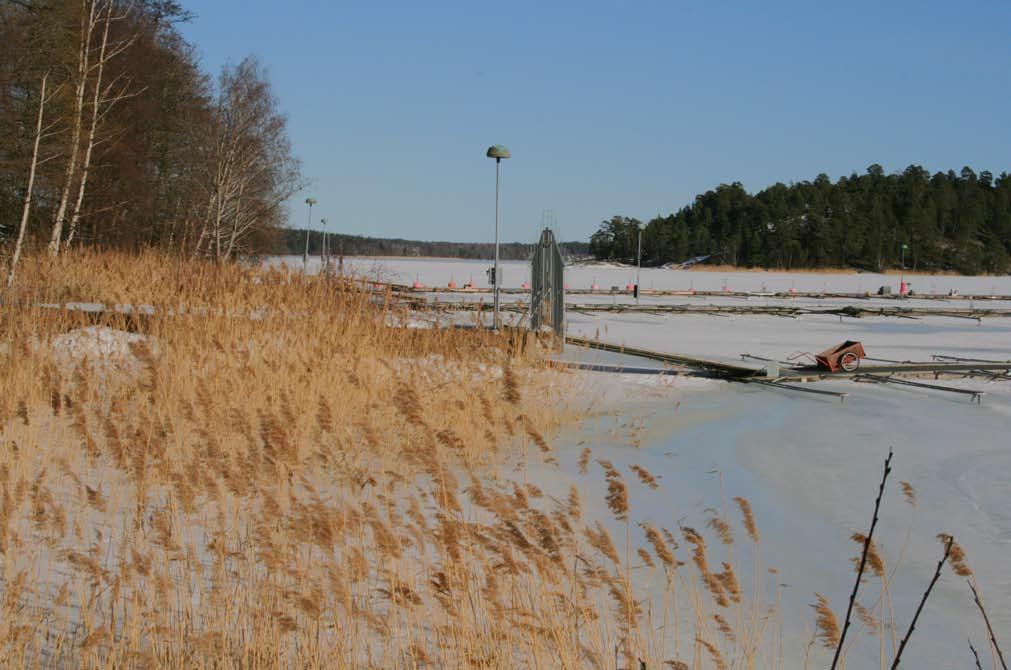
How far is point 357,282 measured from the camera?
11391mm

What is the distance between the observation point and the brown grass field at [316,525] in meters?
3.28

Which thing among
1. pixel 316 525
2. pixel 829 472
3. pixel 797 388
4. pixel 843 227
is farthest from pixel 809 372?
pixel 843 227

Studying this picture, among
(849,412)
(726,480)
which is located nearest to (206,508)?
(726,480)

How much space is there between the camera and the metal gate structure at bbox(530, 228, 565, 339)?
1585cm

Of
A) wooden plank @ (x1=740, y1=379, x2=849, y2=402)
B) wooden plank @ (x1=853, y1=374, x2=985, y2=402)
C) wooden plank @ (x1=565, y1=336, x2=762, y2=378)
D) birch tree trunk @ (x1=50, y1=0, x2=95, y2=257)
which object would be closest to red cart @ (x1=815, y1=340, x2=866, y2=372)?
Answer: wooden plank @ (x1=853, y1=374, x2=985, y2=402)

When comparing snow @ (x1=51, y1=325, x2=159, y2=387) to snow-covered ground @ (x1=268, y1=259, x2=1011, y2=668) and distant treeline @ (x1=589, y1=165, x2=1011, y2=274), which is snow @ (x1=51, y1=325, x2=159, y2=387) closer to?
snow-covered ground @ (x1=268, y1=259, x2=1011, y2=668)

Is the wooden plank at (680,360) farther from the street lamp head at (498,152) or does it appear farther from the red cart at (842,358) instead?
the street lamp head at (498,152)

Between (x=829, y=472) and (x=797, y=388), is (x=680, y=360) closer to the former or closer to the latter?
(x=797, y=388)

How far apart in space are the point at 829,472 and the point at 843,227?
288 ft

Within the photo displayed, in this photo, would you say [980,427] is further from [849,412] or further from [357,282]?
→ [357,282]

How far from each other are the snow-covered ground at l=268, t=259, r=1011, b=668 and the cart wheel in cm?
88

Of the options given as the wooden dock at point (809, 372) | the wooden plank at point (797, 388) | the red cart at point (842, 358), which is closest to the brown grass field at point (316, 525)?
the wooden plank at point (797, 388)

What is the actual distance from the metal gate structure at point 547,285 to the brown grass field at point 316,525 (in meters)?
5.34

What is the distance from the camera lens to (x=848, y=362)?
587 inches
